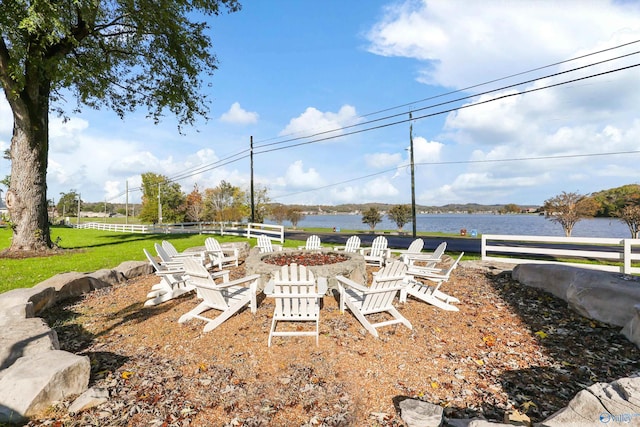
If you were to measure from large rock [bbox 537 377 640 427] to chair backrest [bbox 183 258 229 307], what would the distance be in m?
4.21

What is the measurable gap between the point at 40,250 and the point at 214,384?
14231 millimetres

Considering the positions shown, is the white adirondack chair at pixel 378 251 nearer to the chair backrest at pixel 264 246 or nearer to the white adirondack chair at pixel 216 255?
the chair backrest at pixel 264 246

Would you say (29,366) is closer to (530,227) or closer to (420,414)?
(420,414)

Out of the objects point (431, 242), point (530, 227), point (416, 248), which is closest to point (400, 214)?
point (431, 242)

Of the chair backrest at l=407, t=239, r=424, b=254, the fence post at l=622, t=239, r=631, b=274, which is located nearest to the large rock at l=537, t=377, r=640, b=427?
the chair backrest at l=407, t=239, r=424, b=254

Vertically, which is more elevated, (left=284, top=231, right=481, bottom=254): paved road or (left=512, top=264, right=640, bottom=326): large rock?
(left=512, top=264, right=640, bottom=326): large rock

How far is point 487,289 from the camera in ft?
22.4

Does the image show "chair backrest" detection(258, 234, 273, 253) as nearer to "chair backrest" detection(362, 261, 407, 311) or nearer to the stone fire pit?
the stone fire pit

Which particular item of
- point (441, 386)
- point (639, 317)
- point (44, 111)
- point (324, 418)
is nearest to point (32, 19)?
point (44, 111)

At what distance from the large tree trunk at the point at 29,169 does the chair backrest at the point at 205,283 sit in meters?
12.2

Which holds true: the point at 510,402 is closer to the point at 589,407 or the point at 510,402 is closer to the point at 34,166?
the point at 589,407

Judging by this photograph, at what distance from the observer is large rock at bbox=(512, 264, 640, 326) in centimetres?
460

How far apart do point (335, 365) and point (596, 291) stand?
468 centimetres

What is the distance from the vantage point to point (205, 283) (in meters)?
4.95
